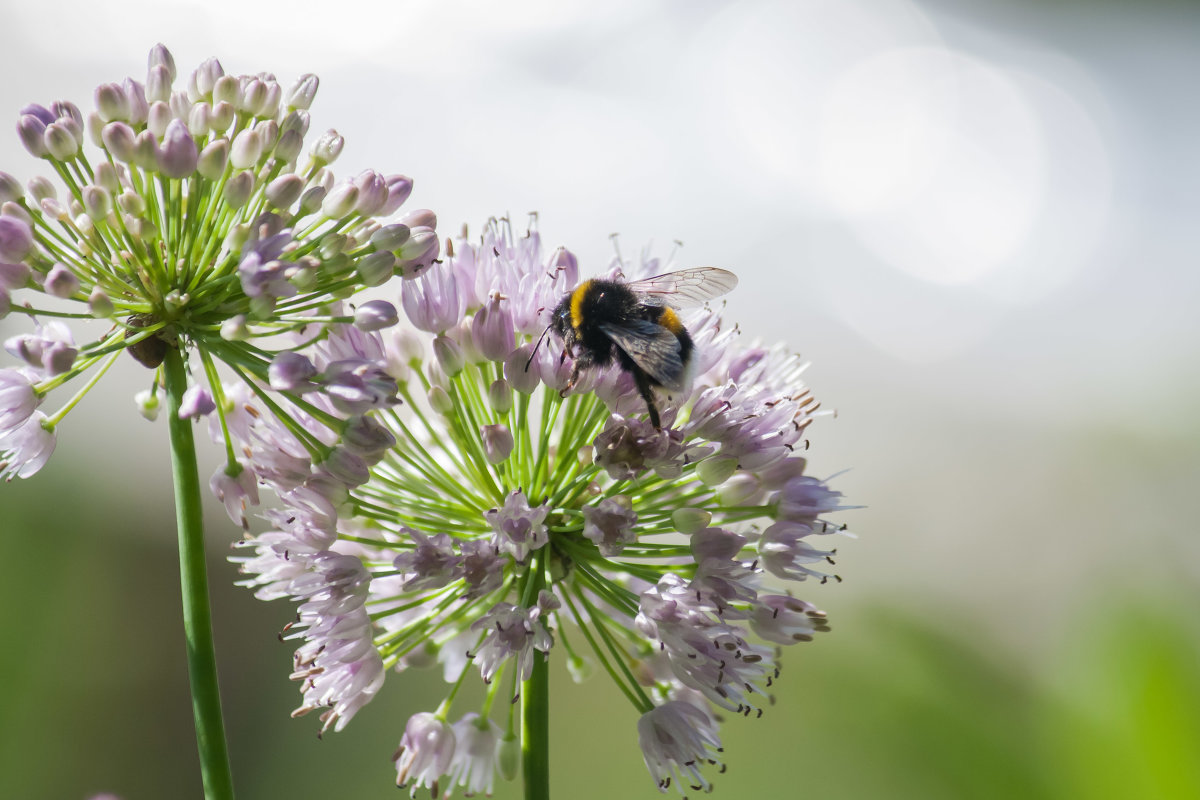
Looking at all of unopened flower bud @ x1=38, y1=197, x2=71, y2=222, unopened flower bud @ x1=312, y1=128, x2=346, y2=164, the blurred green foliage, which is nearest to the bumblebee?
unopened flower bud @ x1=312, y1=128, x2=346, y2=164

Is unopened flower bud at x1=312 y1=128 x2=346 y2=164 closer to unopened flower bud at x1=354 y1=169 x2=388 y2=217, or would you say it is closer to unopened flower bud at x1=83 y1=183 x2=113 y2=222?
unopened flower bud at x1=354 y1=169 x2=388 y2=217

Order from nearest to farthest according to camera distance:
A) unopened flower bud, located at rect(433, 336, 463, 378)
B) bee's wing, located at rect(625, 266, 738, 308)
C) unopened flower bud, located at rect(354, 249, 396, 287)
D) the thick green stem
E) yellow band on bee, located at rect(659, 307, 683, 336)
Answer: the thick green stem < unopened flower bud, located at rect(354, 249, 396, 287) < unopened flower bud, located at rect(433, 336, 463, 378) < yellow band on bee, located at rect(659, 307, 683, 336) < bee's wing, located at rect(625, 266, 738, 308)

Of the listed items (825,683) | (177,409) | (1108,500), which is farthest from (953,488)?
(177,409)

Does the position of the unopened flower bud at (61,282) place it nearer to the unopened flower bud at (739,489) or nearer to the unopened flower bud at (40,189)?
the unopened flower bud at (40,189)

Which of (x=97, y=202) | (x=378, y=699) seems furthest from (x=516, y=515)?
(x=378, y=699)

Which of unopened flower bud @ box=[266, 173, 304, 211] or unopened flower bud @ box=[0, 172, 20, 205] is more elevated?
unopened flower bud @ box=[0, 172, 20, 205]
